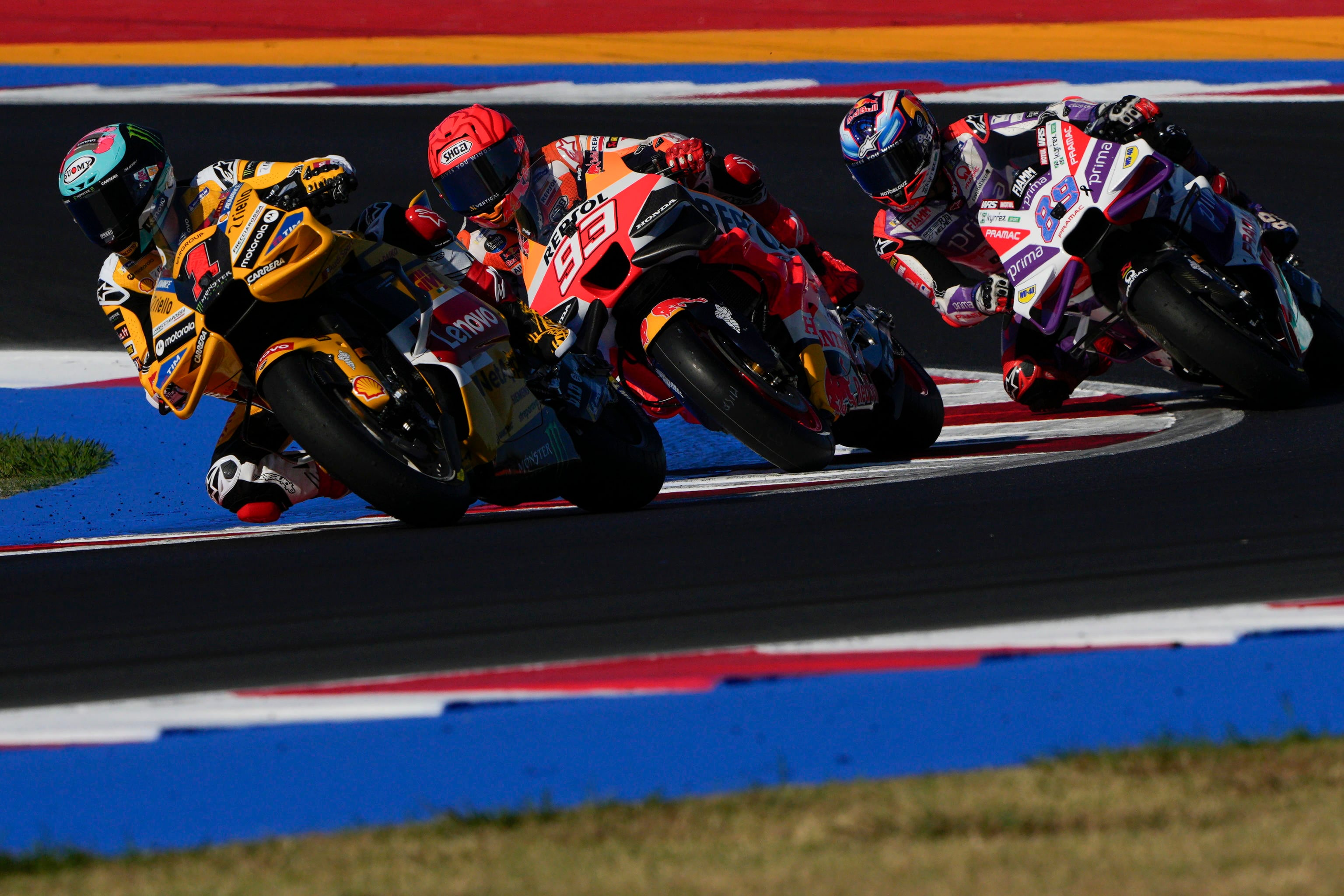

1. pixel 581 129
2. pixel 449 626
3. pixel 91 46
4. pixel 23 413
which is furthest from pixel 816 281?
pixel 91 46

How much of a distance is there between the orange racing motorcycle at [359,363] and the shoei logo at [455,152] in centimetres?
192

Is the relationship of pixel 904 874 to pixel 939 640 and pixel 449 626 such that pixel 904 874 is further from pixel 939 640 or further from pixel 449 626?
pixel 449 626

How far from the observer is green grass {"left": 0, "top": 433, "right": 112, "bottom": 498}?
849 centimetres

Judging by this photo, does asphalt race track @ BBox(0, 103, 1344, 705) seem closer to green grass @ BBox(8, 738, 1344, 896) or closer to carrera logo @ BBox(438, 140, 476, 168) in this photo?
green grass @ BBox(8, 738, 1344, 896)

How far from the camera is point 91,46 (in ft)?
59.6

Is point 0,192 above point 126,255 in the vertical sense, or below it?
below

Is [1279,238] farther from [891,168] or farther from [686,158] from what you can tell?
[686,158]

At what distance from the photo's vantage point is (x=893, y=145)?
25.8 feet

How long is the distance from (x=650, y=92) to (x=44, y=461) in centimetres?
832

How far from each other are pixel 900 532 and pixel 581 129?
32.3 feet

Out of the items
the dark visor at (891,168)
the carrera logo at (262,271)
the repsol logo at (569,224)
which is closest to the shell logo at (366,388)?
the carrera logo at (262,271)

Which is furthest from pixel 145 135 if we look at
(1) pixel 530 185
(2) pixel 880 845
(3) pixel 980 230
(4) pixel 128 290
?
(2) pixel 880 845

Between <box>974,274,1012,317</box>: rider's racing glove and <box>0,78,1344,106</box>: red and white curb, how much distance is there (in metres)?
6.82

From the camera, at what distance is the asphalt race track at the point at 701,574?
4.26 m
